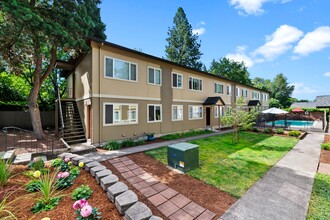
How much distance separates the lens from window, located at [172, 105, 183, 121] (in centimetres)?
1393

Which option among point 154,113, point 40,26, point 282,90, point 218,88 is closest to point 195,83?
point 218,88

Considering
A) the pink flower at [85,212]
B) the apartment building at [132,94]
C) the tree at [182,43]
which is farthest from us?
the tree at [182,43]

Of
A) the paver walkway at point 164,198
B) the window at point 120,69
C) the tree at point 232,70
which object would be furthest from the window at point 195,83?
the tree at point 232,70

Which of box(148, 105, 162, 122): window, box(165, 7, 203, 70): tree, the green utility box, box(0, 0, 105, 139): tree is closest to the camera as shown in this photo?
the green utility box

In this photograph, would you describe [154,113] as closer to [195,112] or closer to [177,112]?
[177,112]

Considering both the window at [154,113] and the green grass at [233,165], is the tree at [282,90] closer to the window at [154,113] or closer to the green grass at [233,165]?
the green grass at [233,165]

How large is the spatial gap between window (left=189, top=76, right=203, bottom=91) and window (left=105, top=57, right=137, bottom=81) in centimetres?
653

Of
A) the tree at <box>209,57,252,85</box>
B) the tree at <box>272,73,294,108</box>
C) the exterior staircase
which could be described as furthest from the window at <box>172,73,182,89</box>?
the tree at <box>272,73,294,108</box>

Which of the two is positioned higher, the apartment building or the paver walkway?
the apartment building

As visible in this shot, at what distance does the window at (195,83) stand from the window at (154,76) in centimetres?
408

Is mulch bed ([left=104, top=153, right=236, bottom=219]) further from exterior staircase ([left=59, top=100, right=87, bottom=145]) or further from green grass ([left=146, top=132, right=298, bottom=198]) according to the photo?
exterior staircase ([left=59, top=100, right=87, bottom=145])

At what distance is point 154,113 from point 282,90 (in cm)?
5704

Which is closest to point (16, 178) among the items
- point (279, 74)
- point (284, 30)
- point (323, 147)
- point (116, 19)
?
point (116, 19)

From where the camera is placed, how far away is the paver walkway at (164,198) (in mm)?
3658
